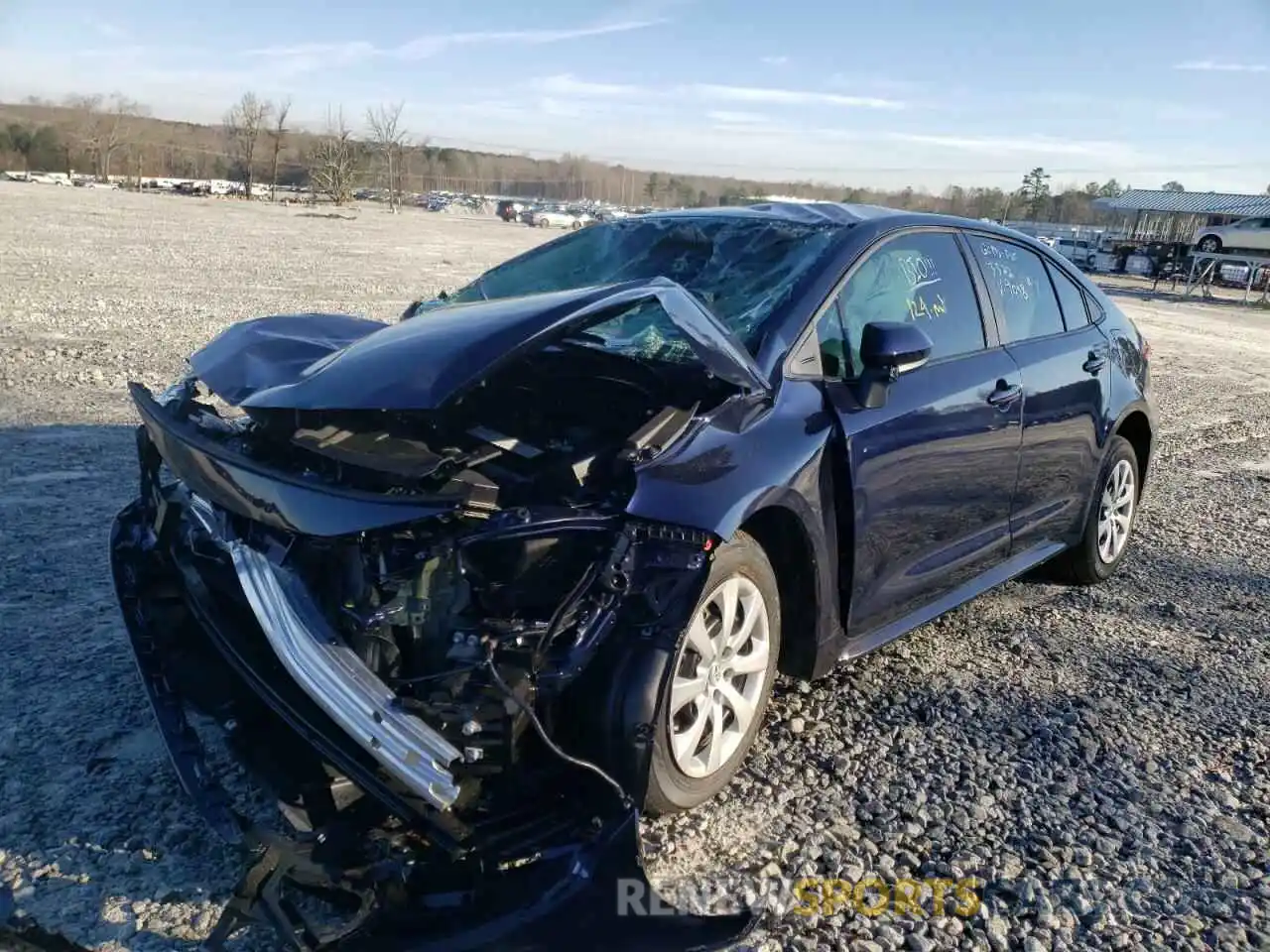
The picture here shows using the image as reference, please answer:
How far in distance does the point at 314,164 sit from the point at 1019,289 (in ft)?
267

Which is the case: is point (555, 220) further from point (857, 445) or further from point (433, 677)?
point (433, 677)

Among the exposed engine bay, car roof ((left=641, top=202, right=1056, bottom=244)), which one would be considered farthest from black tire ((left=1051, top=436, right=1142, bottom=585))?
the exposed engine bay

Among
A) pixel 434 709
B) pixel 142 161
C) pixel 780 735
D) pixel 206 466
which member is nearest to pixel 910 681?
pixel 780 735

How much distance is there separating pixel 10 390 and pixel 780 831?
7.01 m

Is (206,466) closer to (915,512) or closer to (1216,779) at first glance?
(915,512)

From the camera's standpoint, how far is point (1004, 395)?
404 centimetres

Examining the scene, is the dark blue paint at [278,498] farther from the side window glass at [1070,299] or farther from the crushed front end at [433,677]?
the side window glass at [1070,299]

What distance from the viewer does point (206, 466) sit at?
2748 millimetres

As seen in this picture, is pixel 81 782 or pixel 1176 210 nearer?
pixel 81 782

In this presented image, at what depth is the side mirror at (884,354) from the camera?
3320 millimetres

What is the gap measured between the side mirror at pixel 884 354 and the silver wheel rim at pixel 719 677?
2.74 ft

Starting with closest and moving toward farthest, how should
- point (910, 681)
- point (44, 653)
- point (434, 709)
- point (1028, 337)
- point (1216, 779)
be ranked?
1. point (434, 709)
2. point (1216, 779)
3. point (44, 653)
4. point (910, 681)
5. point (1028, 337)

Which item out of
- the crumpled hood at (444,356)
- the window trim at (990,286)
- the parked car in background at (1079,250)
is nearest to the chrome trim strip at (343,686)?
the crumpled hood at (444,356)

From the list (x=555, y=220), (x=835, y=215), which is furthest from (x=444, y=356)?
(x=555, y=220)
